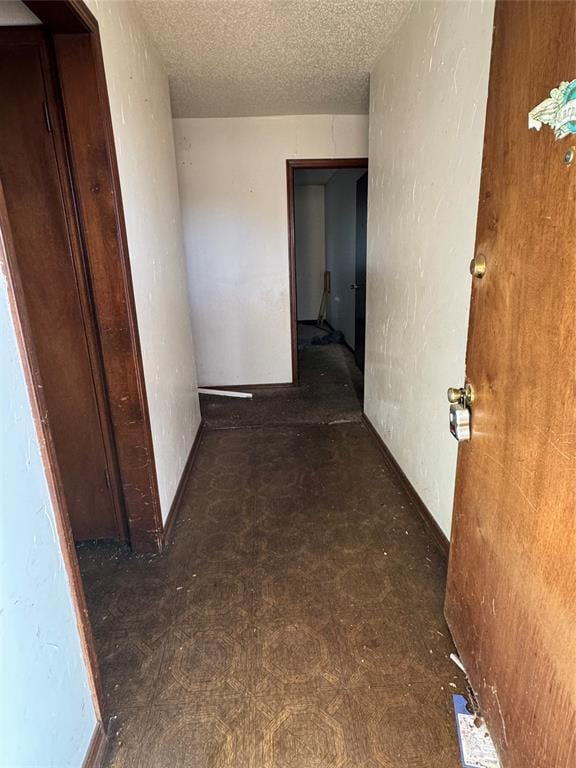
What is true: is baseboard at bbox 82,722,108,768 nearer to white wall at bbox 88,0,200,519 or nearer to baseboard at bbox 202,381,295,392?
white wall at bbox 88,0,200,519

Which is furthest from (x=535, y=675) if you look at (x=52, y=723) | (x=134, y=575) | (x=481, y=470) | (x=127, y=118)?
(x=127, y=118)

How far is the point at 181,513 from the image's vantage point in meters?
2.25

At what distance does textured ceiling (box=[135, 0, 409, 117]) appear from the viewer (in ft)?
6.30

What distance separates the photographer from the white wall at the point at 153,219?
170 centimetres

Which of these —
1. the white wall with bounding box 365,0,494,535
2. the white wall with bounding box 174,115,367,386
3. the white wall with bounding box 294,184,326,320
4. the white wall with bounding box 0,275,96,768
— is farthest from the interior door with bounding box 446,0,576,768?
the white wall with bounding box 294,184,326,320

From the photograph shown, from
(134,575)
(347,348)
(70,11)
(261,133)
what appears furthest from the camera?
(347,348)

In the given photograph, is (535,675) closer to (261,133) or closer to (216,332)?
(216,332)

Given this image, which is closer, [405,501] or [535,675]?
[535,675]

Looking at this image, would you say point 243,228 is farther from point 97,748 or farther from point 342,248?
point 97,748

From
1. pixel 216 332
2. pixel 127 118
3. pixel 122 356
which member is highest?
pixel 127 118

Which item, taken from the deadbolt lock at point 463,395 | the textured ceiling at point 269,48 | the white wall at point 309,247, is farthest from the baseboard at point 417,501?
the white wall at point 309,247

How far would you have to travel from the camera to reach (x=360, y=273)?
4598mm

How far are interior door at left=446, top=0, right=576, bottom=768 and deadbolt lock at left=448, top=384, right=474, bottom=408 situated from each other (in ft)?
0.08

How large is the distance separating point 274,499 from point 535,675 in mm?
1562
